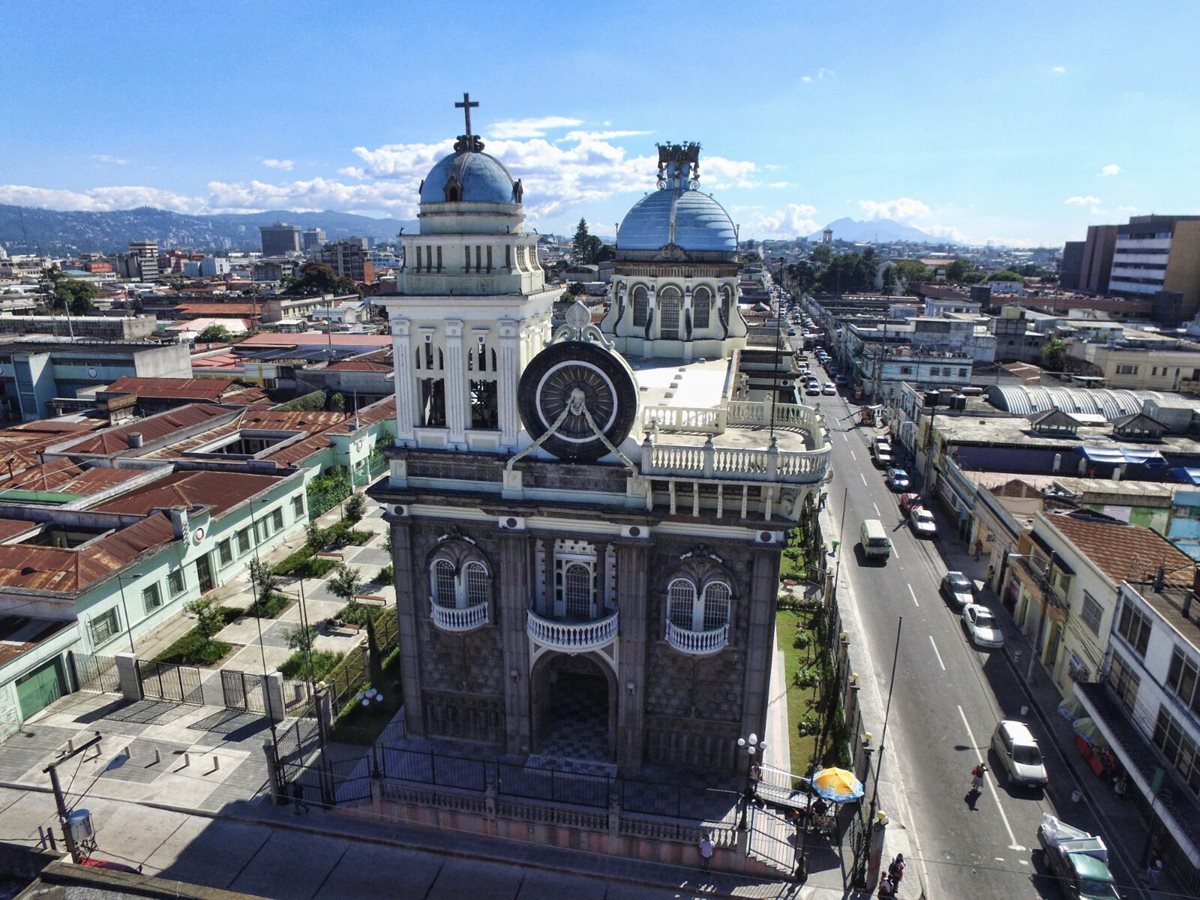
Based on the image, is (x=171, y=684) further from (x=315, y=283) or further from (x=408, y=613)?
(x=315, y=283)

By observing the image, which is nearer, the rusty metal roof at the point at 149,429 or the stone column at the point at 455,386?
the stone column at the point at 455,386

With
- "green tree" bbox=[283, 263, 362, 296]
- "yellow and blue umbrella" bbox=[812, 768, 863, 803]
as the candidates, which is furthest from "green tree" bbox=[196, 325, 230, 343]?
"yellow and blue umbrella" bbox=[812, 768, 863, 803]

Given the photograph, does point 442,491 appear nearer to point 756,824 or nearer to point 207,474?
point 756,824

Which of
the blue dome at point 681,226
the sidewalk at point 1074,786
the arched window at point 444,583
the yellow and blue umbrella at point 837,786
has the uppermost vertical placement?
the blue dome at point 681,226

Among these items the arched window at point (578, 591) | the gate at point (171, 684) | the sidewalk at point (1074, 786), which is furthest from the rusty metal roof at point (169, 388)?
the sidewalk at point (1074, 786)

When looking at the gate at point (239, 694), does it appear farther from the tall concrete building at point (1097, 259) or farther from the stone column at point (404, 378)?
the tall concrete building at point (1097, 259)

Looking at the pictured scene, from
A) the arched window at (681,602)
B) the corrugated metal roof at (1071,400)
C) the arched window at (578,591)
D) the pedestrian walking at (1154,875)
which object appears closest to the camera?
the pedestrian walking at (1154,875)

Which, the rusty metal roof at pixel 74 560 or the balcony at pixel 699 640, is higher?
the balcony at pixel 699 640
